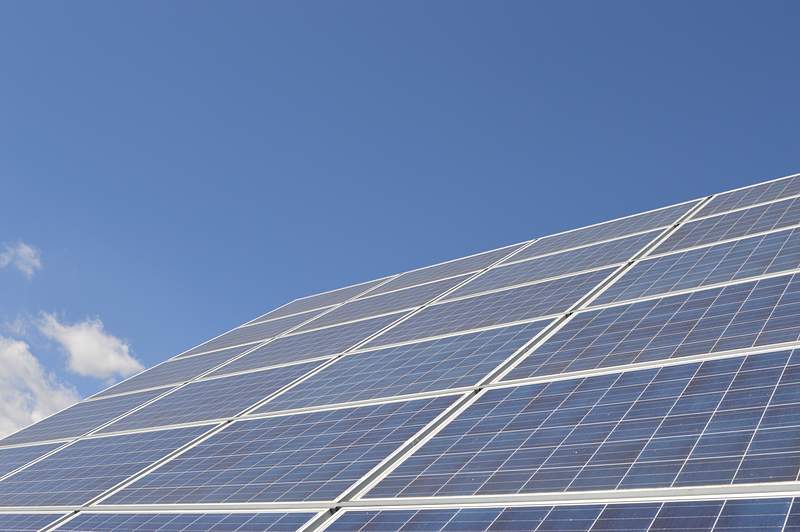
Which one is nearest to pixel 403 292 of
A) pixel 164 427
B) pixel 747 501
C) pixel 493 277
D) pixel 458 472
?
pixel 493 277

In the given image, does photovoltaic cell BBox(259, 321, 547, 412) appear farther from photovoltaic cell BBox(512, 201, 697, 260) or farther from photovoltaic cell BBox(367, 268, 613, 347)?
photovoltaic cell BBox(512, 201, 697, 260)

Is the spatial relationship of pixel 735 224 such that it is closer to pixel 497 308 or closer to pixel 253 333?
pixel 497 308

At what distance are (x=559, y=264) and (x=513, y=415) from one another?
11653mm

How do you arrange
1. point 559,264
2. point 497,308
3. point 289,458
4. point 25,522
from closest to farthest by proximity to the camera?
1. point 289,458
2. point 25,522
3. point 497,308
4. point 559,264

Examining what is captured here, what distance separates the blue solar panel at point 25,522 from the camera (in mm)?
15992

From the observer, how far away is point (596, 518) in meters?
9.12

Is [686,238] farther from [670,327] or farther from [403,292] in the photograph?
[403,292]

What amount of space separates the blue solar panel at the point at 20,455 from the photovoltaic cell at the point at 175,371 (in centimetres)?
494

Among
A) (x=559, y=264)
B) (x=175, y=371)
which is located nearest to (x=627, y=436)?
(x=559, y=264)

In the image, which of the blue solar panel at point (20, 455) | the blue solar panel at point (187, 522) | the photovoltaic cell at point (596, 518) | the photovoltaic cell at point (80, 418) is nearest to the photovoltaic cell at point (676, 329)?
the photovoltaic cell at point (596, 518)

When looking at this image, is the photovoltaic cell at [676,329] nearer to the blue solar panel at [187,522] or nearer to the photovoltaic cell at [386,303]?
the blue solar panel at [187,522]

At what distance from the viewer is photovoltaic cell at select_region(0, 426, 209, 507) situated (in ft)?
58.6

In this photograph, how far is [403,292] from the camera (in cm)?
3044

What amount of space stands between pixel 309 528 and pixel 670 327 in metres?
7.43
